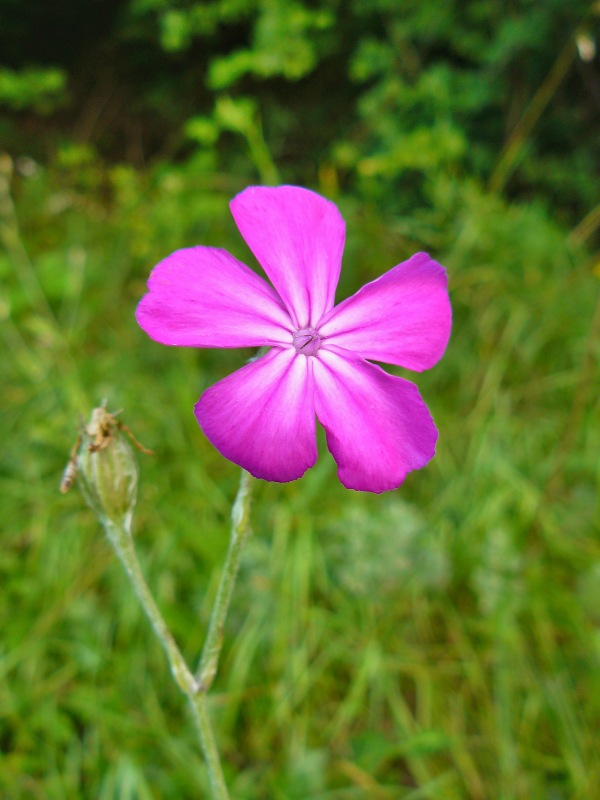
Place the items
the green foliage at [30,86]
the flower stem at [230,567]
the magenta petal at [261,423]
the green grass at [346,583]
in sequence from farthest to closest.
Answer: the green foliage at [30,86]
the green grass at [346,583]
the flower stem at [230,567]
the magenta petal at [261,423]

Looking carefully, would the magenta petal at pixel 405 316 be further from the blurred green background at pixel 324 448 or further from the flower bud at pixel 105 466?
the blurred green background at pixel 324 448

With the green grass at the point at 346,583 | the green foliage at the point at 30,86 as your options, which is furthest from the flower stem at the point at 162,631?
the green foliage at the point at 30,86

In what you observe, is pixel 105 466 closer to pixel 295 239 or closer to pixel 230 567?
pixel 230 567

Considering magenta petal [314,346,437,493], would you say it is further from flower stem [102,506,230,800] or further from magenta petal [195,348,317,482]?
flower stem [102,506,230,800]

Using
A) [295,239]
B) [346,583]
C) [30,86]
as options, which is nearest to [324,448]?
[346,583]

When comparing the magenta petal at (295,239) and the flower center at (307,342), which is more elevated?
the magenta petal at (295,239)

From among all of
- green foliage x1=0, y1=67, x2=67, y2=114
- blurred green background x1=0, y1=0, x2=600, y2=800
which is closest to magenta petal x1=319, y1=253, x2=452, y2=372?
blurred green background x1=0, y1=0, x2=600, y2=800

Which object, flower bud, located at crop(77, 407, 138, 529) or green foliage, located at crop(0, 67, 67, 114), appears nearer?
flower bud, located at crop(77, 407, 138, 529)
